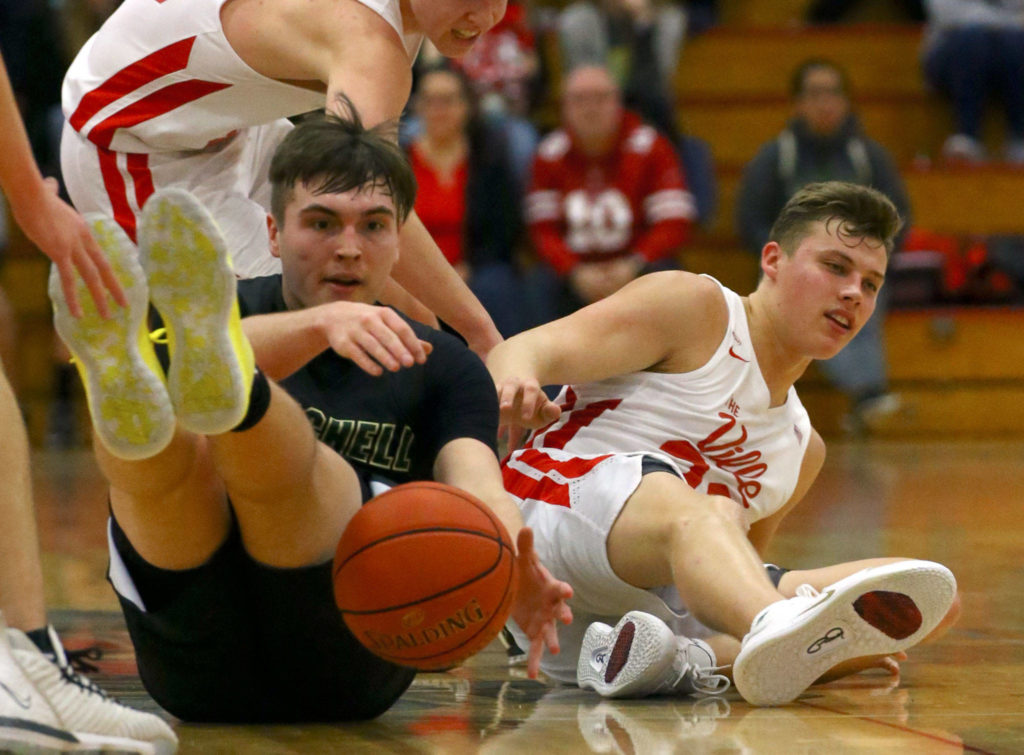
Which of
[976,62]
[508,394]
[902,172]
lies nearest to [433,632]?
[508,394]

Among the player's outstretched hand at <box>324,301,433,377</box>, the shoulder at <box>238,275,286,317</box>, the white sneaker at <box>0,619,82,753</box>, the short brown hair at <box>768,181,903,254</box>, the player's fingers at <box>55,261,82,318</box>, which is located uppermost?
the player's fingers at <box>55,261,82,318</box>

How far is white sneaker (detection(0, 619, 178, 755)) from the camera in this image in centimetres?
231

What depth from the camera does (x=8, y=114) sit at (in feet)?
7.73

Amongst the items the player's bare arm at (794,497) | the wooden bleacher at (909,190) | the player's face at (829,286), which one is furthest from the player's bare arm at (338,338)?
the wooden bleacher at (909,190)

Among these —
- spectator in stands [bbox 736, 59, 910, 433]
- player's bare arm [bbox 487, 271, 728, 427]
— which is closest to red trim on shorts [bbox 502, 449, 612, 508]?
player's bare arm [bbox 487, 271, 728, 427]

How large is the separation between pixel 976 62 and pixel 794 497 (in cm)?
797

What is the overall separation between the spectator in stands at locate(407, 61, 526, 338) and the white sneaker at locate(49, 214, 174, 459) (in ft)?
21.6

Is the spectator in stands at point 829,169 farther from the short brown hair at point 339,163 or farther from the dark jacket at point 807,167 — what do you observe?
the short brown hair at point 339,163

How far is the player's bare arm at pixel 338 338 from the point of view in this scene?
8.04ft

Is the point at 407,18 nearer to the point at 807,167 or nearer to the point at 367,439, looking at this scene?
the point at 367,439

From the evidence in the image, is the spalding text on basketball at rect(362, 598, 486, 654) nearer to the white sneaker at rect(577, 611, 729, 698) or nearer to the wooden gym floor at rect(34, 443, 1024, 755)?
the wooden gym floor at rect(34, 443, 1024, 755)

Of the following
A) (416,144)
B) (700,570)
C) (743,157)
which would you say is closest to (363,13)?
(700,570)

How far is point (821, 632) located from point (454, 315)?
4.62 ft

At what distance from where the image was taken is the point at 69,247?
237 cm
